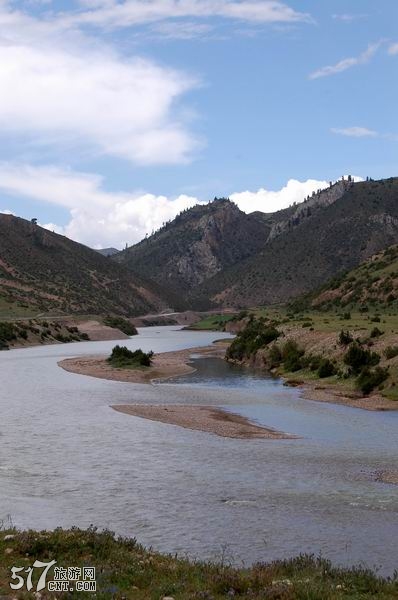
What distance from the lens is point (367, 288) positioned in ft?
327

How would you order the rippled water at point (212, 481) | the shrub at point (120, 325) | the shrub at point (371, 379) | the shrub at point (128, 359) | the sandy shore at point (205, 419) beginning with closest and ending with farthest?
the rippled water at point (212, 481), the sandy shore at point (205, 419), the shrub at point (371, 379), the shrub at point (128, 359), the shrub at point (120, 325)

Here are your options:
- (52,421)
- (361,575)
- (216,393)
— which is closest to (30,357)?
(216,393)

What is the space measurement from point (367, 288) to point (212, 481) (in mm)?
80903

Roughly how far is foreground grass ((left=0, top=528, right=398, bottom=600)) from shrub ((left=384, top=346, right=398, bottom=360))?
113 feet

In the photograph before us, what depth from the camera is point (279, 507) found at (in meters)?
19.7

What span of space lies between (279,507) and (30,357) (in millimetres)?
68506

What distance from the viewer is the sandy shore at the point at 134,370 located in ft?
204

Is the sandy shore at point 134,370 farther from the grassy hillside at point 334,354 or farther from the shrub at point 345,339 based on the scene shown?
the shrub at point 345,339

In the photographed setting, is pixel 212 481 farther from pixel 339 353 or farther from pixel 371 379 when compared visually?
pixel 339 353

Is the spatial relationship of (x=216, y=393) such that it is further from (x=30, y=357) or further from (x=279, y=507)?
(x=30, y=357)

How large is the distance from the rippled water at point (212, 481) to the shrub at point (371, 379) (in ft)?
17.4

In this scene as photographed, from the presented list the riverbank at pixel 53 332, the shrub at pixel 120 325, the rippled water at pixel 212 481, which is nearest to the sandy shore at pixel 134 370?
the rippled water at pixel 212 481

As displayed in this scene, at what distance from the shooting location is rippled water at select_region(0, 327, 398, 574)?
17219 millimetres

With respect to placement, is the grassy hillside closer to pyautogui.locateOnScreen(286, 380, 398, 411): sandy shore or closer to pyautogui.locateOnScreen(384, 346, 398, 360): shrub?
pyautogui.locateOnScreen(384, 346, 398, 360): shrub
